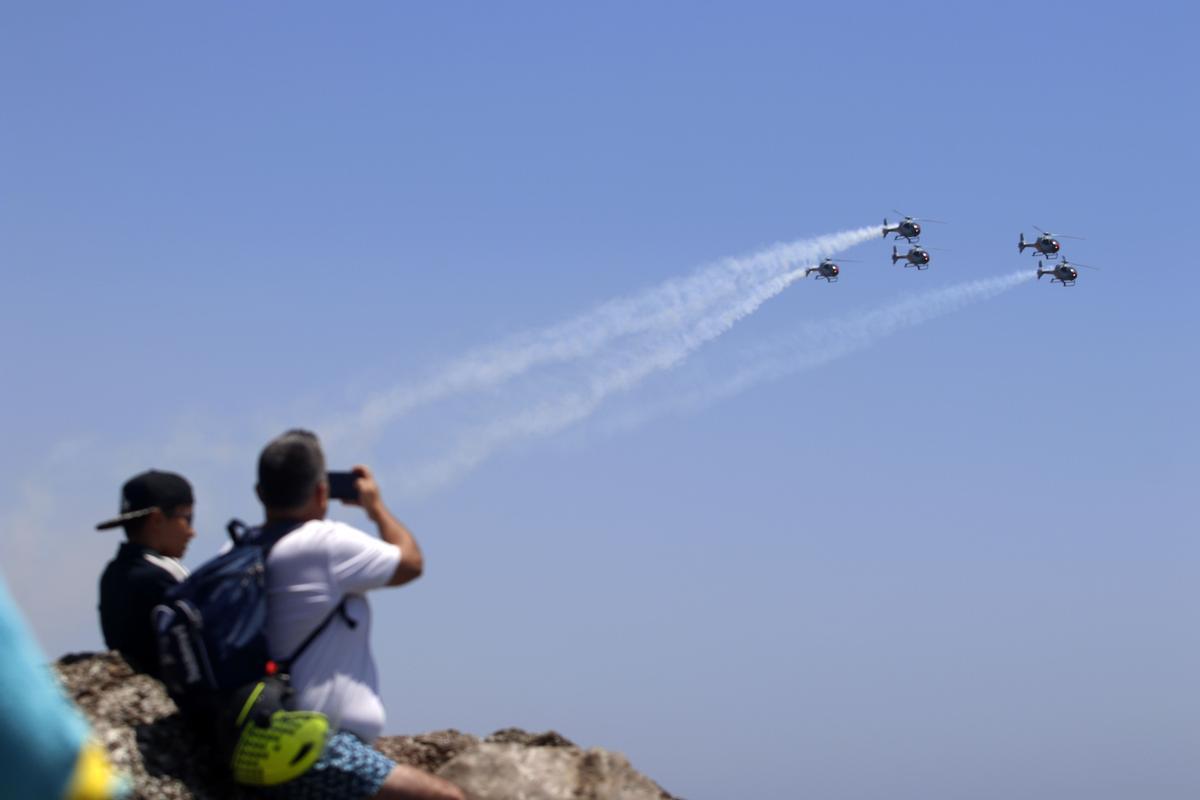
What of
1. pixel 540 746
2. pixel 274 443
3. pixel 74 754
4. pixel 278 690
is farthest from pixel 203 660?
pixel 74 754

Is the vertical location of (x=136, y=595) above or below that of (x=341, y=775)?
above

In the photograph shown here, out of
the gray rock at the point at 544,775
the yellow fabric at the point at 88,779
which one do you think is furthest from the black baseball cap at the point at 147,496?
the yellow fabric at the point at 88,779

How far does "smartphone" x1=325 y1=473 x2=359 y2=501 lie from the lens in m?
9.88

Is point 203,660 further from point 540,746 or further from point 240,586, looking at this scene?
point 540,746

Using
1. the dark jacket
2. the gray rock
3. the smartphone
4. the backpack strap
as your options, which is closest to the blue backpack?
the backpack strap

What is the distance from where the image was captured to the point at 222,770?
958 cm

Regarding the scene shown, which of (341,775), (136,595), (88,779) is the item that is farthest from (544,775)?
(88,779)

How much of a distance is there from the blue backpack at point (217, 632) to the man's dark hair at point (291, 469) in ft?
1.31

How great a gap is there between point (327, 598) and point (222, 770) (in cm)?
140

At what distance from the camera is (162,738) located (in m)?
9.55

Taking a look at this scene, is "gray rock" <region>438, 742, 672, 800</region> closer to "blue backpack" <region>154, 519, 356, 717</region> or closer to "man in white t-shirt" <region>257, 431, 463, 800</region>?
"man in white t-shirt" <region>257, 431, 463, 800</region>

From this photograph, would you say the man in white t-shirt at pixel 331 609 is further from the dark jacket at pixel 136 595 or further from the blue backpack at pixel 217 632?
the dark jacket at pixel 136 595

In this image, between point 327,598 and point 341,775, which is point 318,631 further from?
point 341,775

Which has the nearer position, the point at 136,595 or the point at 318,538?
the point at 318,538
